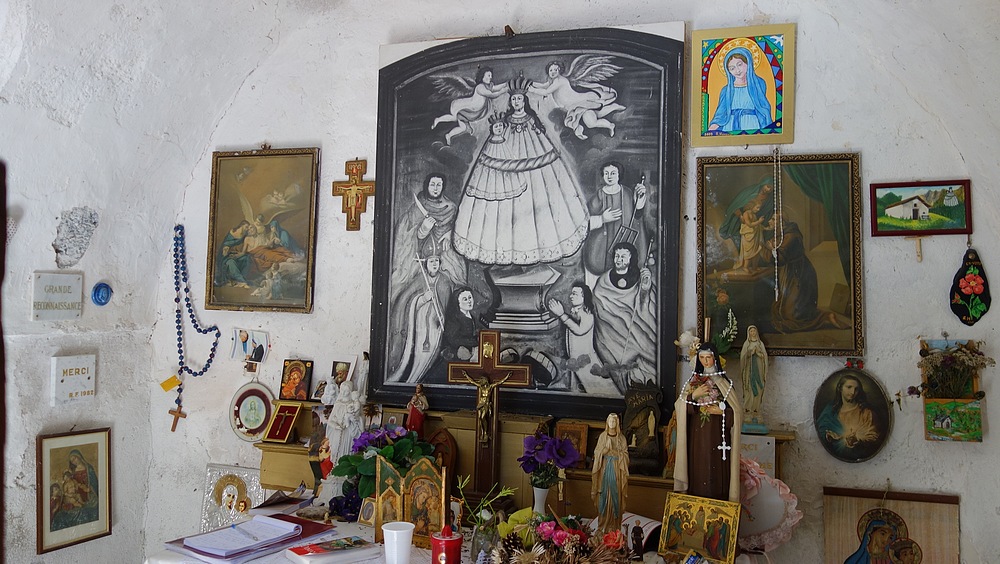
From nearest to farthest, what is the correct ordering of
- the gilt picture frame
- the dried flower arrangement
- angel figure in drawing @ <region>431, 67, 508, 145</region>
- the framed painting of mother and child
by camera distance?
the dried flower arrangement
the framed painting of mother and child
the gilt picture frame
angel figure in drawing @ <region>431, 67, 508, 145</region>

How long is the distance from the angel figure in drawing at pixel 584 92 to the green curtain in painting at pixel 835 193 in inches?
35.1

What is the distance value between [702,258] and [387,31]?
2.00 metres

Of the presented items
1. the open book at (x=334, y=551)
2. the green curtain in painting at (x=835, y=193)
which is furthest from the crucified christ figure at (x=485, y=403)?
the green curtain in painting at (x=835, y=193)

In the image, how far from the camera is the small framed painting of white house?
129 inches

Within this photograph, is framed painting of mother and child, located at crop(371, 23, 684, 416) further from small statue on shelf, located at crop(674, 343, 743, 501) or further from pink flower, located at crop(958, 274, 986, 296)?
pink flower, located at crop(958, 274, 986, 296)

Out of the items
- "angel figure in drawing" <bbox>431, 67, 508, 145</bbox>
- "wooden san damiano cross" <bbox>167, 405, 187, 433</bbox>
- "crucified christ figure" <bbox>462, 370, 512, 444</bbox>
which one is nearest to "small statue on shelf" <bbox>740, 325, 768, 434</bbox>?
"crucified christ figure" <bbox>462, 370, 512, 444</bbox>

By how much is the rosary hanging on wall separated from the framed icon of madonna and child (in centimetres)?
277

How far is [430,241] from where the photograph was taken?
3934mm

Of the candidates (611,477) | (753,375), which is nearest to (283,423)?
(611,477)

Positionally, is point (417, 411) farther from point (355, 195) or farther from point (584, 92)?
point (584, 92)

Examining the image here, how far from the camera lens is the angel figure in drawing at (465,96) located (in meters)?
3.90

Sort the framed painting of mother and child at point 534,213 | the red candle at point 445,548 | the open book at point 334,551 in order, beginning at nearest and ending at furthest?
1. the red candle at point 445,548
2. the open book at point 334,551
3. the framed painting of mother and child at point 534,213

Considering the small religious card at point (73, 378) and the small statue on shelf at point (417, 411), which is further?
the small religious card at point (73, 378)

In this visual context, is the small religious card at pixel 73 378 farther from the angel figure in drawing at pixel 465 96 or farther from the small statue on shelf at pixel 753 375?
the small statue on shelf at pixel 753 375
